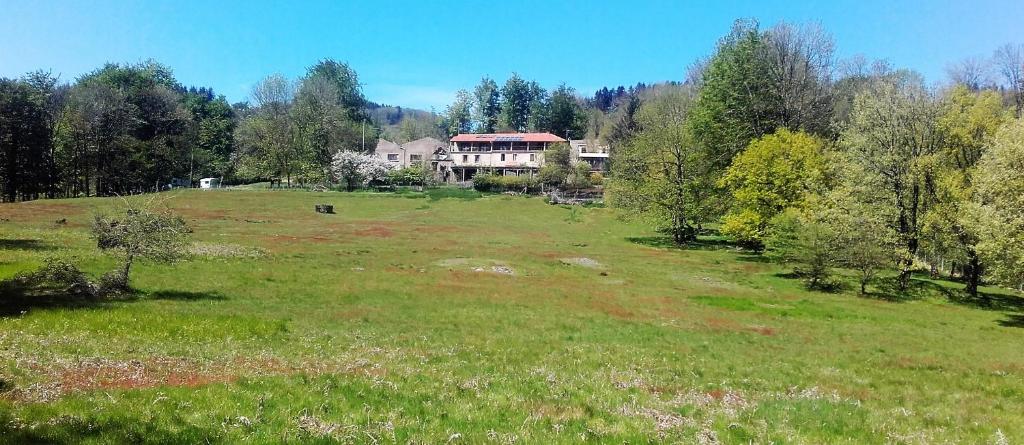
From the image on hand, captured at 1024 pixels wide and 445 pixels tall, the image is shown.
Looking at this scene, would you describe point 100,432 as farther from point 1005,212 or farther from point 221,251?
point 1005,212

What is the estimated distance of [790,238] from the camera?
49.8 meters

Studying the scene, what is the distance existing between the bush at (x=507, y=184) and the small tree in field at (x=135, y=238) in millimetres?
106649

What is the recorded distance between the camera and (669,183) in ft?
241

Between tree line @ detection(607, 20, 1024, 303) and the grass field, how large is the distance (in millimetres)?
4391

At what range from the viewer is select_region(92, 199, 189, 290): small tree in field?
27547mm

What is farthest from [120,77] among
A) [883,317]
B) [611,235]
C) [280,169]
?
[883,317]

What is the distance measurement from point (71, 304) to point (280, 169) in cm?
11417

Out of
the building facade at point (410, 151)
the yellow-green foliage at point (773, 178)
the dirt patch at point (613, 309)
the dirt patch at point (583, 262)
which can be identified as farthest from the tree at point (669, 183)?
the building facade at point (410, 151)

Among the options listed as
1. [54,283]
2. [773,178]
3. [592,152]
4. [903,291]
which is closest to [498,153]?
[592,152]

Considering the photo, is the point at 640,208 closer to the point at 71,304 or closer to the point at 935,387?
the point at 935,387

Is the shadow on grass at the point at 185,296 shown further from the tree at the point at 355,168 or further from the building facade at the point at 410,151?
the building facade at the point at 410,151

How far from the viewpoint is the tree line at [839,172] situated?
4150 centimetres

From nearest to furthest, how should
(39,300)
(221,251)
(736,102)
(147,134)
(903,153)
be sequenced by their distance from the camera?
(39,300) < (221,251) < (903,153) < (736,102) < (147,134)

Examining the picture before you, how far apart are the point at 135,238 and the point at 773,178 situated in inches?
2236
